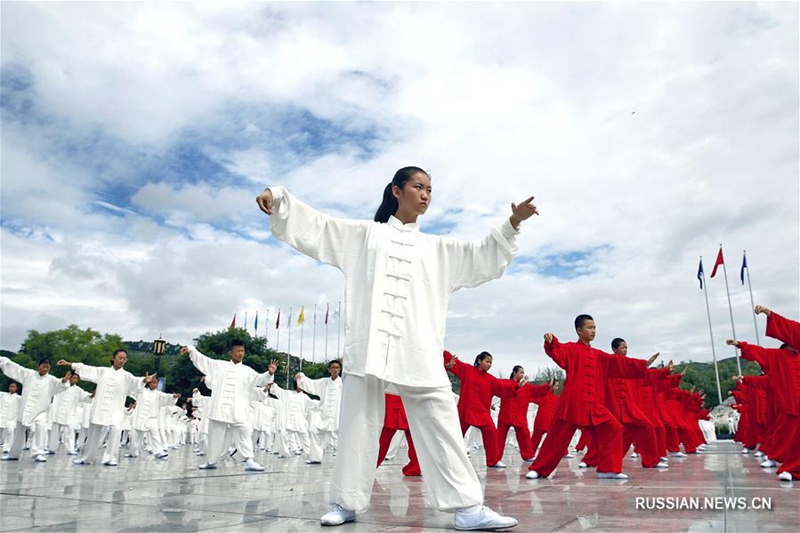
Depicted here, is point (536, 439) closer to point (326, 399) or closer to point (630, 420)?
point (630, 420)

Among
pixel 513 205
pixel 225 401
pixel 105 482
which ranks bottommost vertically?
pixel 105 482

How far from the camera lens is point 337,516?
11.8 ft

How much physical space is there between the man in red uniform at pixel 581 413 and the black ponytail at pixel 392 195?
3.46 m

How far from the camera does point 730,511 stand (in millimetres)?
4156

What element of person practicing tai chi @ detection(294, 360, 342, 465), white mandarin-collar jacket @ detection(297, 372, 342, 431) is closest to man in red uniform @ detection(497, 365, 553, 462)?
person practicing tai chi @ detection(294, 360, 342, 465)

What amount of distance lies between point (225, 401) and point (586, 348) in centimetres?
621

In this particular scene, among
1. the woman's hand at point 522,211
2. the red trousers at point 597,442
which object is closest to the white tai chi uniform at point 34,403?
the red trousers at point 597,442

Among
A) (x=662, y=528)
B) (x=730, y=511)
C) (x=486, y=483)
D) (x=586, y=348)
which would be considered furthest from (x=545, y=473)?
(x=662, y=528)

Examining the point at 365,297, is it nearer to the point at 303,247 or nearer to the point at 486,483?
the point at 303,247

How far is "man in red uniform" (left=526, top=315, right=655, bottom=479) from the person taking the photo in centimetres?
729

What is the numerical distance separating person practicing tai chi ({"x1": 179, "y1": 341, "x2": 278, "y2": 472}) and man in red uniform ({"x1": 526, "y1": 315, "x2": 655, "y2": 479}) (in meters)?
4.84

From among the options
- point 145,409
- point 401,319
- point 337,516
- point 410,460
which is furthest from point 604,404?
point 145,409

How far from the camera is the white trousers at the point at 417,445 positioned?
3584mm

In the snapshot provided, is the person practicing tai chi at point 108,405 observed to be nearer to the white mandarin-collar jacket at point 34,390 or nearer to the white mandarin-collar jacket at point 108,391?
the white mandarin-collar jacket at point 108,391
